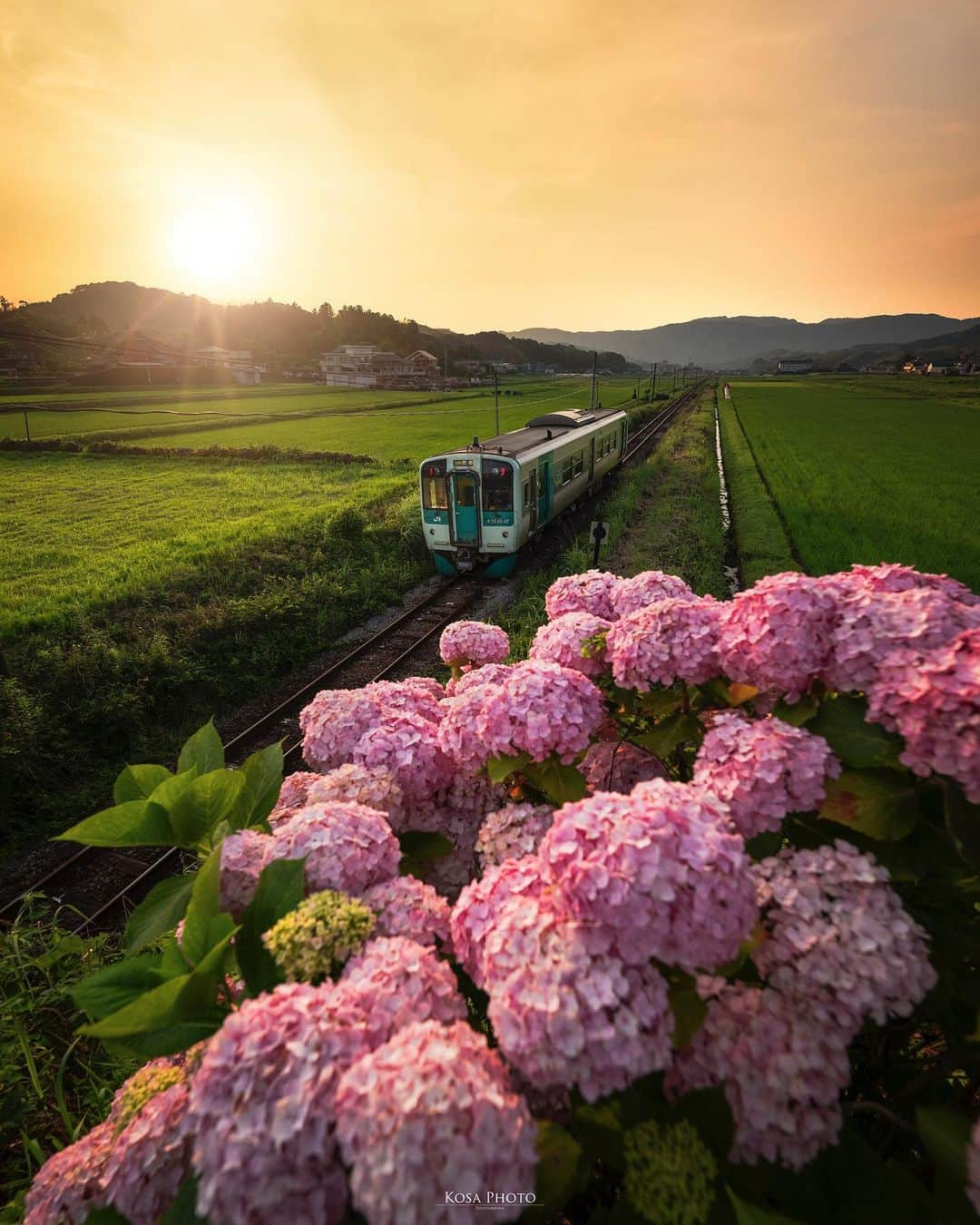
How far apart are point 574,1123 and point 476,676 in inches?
55.1

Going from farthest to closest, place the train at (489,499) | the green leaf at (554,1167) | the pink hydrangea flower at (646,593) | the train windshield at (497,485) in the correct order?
1. the train at (489,499)
2. the train windshield at (497,485)
3. the pink hydrangea flower at (646,593)
4. the green leaf at (554,1167)

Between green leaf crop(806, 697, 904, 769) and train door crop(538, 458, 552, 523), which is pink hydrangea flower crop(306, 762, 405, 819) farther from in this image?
train door crop(538, 458, 552, 523)

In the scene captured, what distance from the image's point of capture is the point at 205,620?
41.2 feet

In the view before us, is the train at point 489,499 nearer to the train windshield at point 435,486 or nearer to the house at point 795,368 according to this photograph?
the train windshield at point 435,486

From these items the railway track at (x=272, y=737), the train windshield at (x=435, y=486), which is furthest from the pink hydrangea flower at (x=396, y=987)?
the train windshield at (x=435, y=486)

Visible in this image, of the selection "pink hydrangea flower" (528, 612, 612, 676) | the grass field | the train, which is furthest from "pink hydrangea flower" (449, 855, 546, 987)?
the train

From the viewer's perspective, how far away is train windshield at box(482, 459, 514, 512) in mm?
14297

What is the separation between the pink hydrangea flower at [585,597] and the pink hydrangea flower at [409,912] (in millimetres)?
1527

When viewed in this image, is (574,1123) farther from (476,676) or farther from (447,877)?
(476,676)

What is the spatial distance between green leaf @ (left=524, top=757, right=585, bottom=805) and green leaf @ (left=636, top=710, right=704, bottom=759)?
0.83ft

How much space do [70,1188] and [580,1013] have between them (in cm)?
111

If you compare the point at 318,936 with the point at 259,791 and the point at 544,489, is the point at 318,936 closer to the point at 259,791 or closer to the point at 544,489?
the point at 259,791

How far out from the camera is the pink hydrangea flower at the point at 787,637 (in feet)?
5.15

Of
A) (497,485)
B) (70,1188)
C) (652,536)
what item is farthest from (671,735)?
(652,536)
